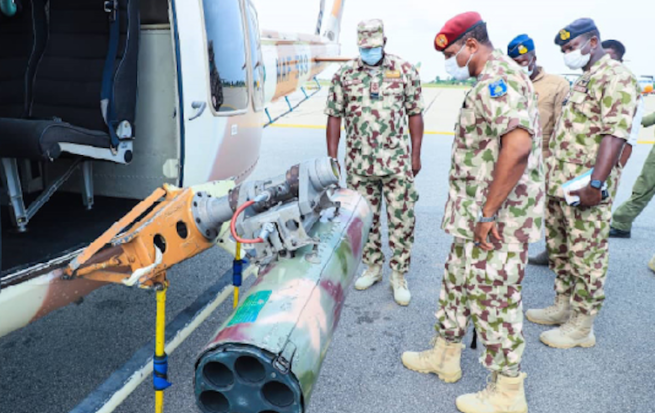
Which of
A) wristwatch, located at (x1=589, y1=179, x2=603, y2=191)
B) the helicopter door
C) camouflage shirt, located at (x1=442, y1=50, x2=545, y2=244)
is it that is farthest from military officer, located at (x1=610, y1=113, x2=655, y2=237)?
the helicopter door

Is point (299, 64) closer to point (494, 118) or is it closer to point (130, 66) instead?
point (130, 66)

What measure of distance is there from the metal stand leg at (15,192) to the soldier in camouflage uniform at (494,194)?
2032 mm

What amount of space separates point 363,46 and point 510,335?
79.0 inches

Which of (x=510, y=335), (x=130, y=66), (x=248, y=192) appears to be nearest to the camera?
(x=248, y=192)

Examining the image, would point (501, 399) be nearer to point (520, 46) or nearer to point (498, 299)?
point (498, 299)

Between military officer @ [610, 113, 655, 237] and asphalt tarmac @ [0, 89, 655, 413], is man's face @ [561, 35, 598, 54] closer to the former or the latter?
asphalt tarmac @ [0, 89, 655, 413]

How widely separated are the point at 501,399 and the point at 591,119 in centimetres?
155

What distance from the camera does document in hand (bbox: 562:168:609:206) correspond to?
2643mm

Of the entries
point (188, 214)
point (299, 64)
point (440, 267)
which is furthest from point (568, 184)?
point (299, 64)

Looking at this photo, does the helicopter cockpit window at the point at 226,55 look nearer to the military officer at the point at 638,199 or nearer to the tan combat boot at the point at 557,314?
the tan combat boot at the point at 557,314

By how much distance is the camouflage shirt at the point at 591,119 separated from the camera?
254cm

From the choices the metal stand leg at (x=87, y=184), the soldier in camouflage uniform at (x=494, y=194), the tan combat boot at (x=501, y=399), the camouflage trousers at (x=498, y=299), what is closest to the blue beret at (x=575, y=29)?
the soldier in camouflage uniform at (x=494, y=194)

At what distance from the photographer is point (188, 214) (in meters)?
1.84

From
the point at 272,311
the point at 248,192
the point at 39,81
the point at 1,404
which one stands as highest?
the point at 39,81
